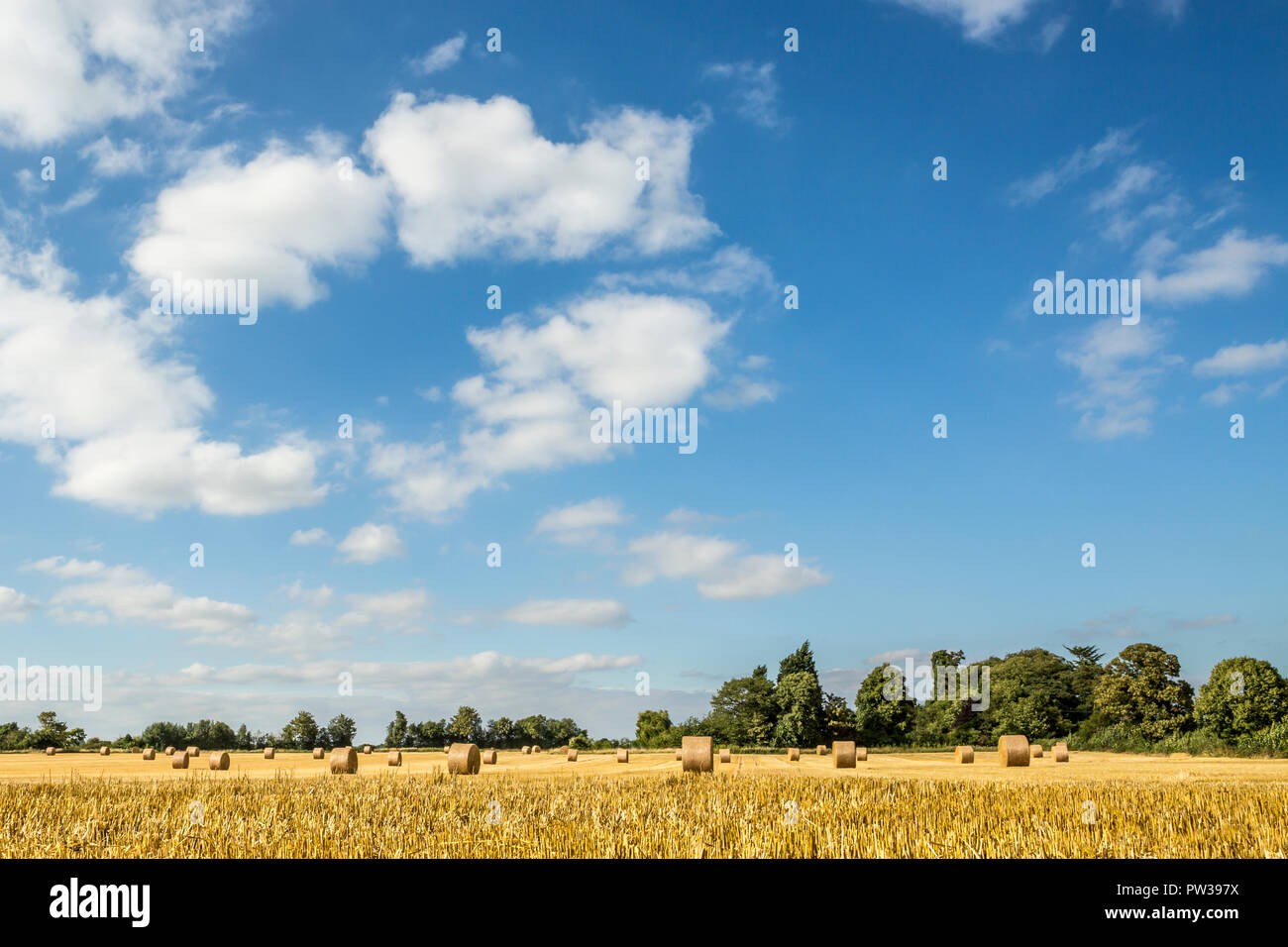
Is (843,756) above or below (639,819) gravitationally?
below

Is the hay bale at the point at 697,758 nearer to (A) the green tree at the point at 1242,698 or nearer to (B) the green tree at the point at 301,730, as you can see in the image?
(A) the green tree at the point at 1242,698

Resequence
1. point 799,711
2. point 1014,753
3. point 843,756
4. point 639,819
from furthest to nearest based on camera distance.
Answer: point 799,711
point 843,756
point 1014,753
point 639,819

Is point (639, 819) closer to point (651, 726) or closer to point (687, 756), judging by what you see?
point (687, 756)

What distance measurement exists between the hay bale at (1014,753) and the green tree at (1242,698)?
115 ft

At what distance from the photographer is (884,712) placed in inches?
3696

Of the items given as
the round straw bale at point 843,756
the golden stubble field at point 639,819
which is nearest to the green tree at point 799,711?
the round straw bale at point 843,756

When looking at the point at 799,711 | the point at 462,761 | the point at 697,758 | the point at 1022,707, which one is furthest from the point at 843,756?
the point at 1022,707

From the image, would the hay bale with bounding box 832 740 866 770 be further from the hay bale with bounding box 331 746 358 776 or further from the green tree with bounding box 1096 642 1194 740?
the green tree with bounding box 1096 642 1194 740

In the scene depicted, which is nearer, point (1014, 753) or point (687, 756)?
point (687, 756)

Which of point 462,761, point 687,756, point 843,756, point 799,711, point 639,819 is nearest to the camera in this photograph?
point 639,819

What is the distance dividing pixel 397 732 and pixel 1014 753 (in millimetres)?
79349

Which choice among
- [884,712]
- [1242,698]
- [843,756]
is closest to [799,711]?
[884,712]
